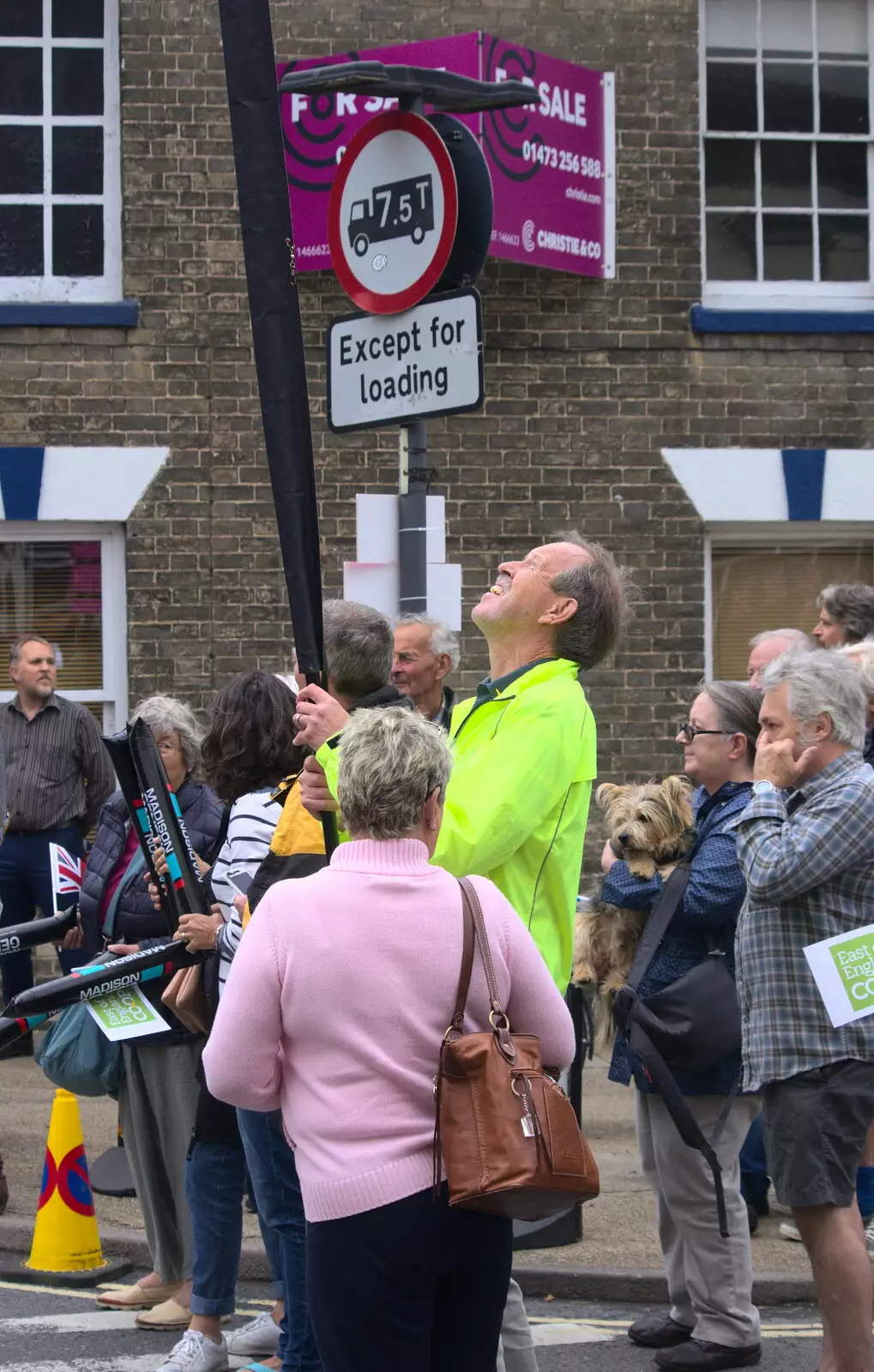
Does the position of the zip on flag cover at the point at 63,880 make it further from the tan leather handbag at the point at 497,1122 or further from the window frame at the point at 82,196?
the window frame at the point at 82,196

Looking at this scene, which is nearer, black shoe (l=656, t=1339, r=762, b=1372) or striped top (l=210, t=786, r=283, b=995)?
striped top (l=210, t=786, r=283, b=995)

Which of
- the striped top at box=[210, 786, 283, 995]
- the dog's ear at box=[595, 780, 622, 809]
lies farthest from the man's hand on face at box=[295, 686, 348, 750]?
the dog's ear at box=[595, 780, 622, 809]

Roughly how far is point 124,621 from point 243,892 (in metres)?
5.67

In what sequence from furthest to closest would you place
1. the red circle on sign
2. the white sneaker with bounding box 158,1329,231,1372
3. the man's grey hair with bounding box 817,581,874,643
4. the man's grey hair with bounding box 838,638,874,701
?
the man's grey hair with bounding box 817,581,874,643
the red circle on sign
the man's grey hair with bounding box 838,638,874,701
the white sneaker with bounding box 158,1329,231,1372

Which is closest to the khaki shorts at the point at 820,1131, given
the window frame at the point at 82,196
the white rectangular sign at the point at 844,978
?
the white rectangular sign at the point at 844,978

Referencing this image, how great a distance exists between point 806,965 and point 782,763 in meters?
0.51

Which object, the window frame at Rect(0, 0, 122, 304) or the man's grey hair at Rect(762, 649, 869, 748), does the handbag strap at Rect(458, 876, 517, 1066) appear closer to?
the man's grey hair at Rect(762, 649, 869, 748)

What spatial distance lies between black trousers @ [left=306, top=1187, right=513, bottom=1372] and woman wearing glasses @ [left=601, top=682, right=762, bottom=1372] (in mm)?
1913

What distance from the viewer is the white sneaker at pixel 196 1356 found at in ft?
15.5

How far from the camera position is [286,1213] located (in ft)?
13.9

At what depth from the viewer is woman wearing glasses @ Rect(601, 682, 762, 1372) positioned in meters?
4.88

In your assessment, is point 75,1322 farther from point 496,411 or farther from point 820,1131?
point 496,411

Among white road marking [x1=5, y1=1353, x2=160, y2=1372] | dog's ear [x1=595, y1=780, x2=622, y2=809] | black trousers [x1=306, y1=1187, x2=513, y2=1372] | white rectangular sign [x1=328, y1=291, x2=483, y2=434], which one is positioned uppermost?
white rectangular sign [x1=328, y1=291, x2=483, y2=434]

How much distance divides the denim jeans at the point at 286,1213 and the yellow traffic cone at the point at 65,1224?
1.75 m
